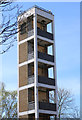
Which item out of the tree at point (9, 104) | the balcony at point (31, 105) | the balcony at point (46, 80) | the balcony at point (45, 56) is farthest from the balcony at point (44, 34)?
the tree at point (9, 104)

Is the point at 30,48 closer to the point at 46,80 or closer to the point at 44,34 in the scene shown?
the point at 44,34

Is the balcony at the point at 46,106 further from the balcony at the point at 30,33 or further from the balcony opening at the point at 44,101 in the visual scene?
the balcony at the point at 30,33

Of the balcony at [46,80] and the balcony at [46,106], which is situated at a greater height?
the balcony at [46,80]

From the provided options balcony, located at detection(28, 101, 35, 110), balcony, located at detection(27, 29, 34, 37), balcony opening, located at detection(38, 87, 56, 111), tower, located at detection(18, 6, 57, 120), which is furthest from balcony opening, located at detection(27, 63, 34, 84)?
balcony, located at detection(27, 29, 34, 37)

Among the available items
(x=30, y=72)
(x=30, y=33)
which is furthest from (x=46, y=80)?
(x=30, y=33)

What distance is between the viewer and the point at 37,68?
19391 millimetres

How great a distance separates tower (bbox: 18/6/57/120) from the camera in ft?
62.5

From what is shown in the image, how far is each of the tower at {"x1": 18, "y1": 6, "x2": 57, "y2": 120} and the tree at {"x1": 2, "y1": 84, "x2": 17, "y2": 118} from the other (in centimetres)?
391

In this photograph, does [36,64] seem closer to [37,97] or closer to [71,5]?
[37,97]

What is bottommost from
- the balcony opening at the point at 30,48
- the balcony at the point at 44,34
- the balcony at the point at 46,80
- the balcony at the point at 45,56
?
the balcony at the point at 46,80

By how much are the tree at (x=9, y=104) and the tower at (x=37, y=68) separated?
3908 mm

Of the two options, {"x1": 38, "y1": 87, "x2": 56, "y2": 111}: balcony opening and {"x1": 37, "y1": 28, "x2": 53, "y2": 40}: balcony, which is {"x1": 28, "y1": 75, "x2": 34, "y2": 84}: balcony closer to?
{"x1": 38, "y1": 87, "x2": 56, "y2": 111}: balcony opening

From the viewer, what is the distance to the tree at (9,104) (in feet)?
77.6

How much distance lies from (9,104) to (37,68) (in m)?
6.39
